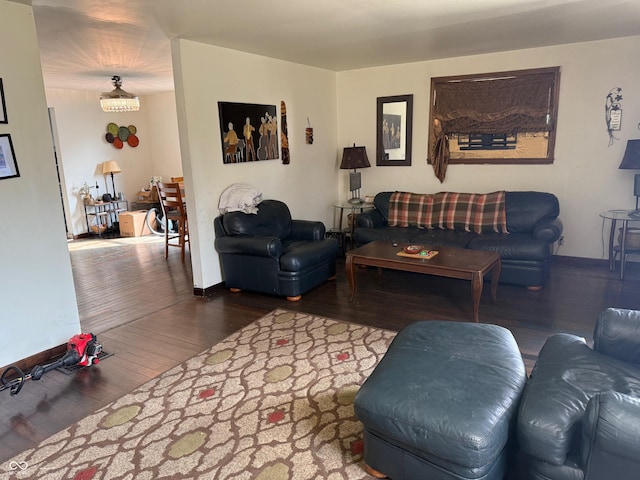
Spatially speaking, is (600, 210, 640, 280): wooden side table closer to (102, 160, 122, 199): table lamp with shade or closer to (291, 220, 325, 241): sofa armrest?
(291, 220, 325, 241): sofa armrest

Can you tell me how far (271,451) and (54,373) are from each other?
177cm

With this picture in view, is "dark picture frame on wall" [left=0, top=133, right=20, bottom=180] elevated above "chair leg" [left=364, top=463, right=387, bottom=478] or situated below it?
above

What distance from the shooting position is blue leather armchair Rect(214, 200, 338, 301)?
13.4 ft

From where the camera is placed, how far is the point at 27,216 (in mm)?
2932

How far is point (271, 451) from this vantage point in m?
2.09

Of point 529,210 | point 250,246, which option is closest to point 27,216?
point 250,246

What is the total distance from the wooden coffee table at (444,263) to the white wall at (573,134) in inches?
70.9

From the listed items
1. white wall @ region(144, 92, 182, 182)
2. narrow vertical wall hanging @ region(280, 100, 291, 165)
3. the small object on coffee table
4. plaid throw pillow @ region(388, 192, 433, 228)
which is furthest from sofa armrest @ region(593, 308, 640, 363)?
white wall @ region(144, 92, 182, 182)

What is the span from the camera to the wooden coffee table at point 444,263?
3.33 m

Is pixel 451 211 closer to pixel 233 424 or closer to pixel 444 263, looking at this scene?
pixel 444 263

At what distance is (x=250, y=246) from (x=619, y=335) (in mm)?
2952

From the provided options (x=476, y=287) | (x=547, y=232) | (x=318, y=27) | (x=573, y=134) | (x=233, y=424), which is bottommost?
(x=233, y=424)

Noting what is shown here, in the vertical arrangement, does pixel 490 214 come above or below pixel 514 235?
above

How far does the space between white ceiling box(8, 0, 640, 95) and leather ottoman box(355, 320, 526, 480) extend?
7.84ft
